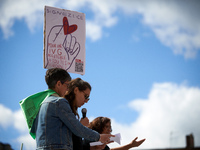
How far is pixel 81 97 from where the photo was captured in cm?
356

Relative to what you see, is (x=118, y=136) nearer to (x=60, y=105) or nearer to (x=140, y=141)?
(x=140, y=141)

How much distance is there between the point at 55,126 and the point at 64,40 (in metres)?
1.88

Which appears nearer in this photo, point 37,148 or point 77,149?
point 37,148

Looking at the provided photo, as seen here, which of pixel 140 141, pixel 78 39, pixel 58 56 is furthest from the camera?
pixel 78 39

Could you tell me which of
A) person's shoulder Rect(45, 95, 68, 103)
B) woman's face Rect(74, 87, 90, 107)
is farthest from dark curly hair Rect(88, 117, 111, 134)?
person's shoulder Rect(45, 95, 68, 103)

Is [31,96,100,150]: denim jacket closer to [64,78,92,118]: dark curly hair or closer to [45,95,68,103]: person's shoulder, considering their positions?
[45,95,68,103]: person's shoulder

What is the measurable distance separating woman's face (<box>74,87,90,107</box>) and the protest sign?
95cm

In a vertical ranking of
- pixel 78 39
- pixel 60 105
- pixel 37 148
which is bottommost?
pixel 37 148

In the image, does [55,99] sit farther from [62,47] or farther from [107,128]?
[107,128]

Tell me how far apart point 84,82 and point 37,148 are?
90cm

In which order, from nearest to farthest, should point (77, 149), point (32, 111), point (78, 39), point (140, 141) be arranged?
1. point (32, 111)
2. point (77, 149)
3. point (140, 141)
4. point (78, 39)

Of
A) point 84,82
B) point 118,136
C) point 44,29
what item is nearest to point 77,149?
point 118,136

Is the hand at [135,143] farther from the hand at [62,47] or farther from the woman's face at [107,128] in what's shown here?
the hand at [62,47]

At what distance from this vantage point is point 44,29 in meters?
4.55
